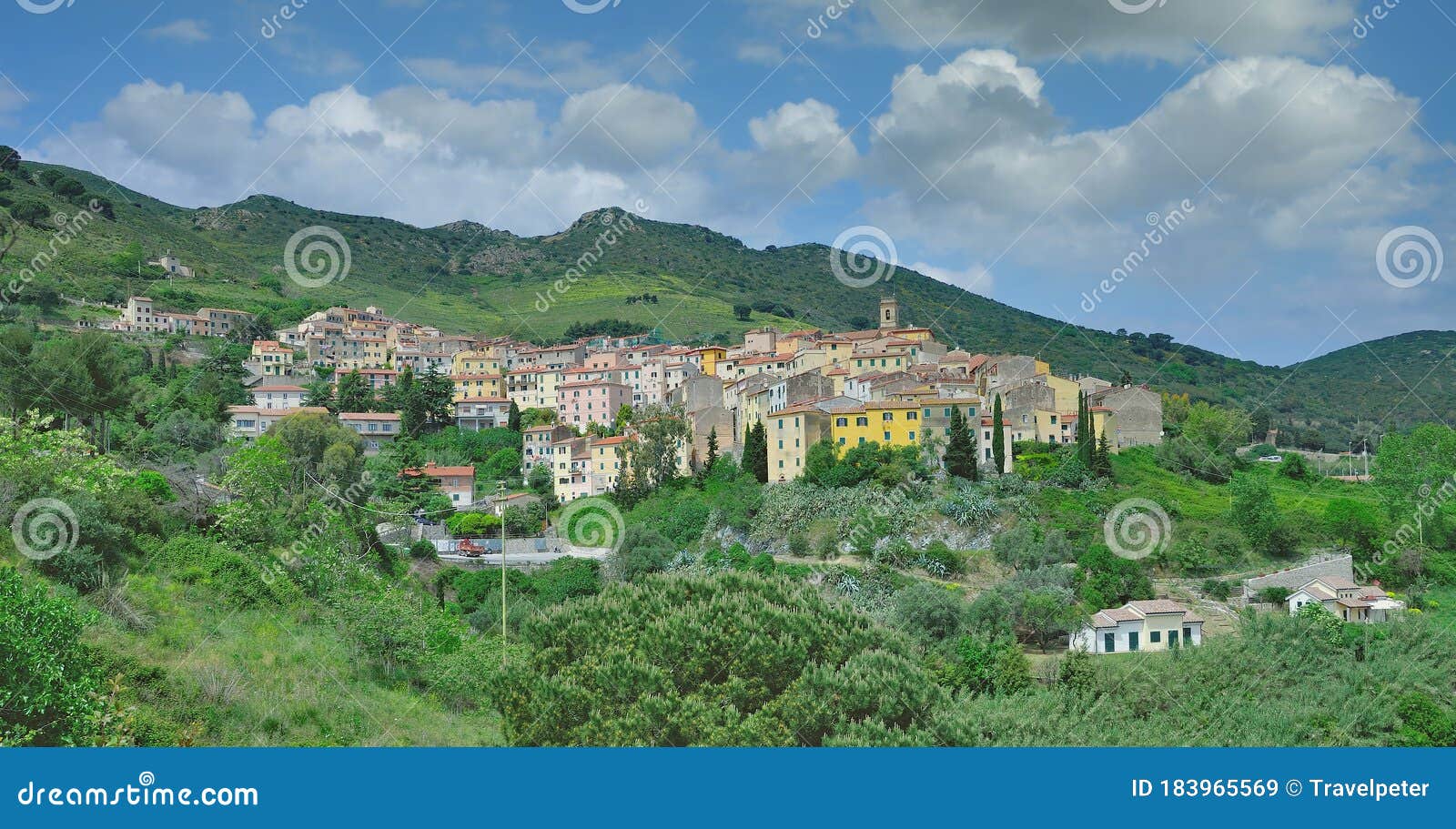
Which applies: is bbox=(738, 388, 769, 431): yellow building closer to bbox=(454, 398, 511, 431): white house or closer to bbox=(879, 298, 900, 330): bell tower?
bbox=(454, 398, 511, 431): white house

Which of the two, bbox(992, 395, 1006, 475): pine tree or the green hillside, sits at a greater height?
the green hillside

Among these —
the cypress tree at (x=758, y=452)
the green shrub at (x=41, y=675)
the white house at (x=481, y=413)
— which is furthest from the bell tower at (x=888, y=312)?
the green shrub at (x=41, y=675)

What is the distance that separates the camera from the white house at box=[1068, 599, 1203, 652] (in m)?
26.9

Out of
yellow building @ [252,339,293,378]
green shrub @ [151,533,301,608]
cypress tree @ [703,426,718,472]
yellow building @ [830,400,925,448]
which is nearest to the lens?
green shrub @ [151,533,301,608]

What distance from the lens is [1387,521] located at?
1403 inches

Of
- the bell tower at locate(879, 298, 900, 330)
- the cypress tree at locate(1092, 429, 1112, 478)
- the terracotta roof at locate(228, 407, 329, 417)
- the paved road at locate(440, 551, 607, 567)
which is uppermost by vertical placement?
the bell tower at locate(879, 298, 900, 330)

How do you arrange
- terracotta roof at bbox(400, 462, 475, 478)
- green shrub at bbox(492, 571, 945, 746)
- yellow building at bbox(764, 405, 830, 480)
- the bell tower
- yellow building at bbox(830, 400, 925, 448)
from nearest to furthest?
green shrub at bbox(492, 571, 945, 746), yellow building at bbox(830, 400, 925, 448), yellow building at bbox(764, 405, 830, 480), terracotta roof at bbox(400, 462, 475, 478), the bell tower

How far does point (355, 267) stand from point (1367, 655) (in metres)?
113

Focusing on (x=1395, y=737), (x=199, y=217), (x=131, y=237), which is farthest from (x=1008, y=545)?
(x=199, y=217)

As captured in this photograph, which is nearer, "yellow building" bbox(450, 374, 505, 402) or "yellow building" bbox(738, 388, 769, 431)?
"yellow building" bbox(738, 388, 769, 431)

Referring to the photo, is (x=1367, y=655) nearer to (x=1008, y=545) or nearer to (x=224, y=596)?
(x=1008, y=545)

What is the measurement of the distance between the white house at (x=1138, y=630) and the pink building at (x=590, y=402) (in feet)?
124

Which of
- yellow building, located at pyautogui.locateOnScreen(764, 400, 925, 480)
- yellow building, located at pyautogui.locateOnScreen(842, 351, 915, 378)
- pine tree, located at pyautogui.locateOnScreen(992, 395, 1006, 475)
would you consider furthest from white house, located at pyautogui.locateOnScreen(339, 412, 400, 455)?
pine tree, located at pyautogui.locateOnScreen(992, 395, 1006, 475)

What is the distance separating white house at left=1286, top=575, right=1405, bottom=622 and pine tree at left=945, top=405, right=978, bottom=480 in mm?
11958
